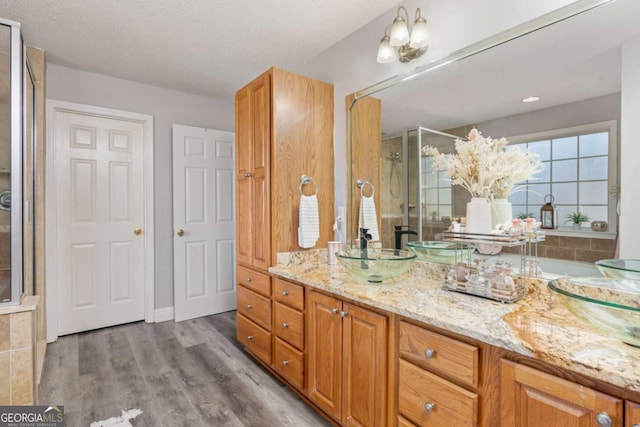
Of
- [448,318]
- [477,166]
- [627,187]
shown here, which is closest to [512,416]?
[448,318]

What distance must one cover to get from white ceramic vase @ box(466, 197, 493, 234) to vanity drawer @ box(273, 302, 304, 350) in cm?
107

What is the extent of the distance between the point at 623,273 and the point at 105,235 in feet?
12.3

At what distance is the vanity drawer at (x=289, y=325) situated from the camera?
1956mm

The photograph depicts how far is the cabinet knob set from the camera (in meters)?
0.82

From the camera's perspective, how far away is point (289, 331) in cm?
205

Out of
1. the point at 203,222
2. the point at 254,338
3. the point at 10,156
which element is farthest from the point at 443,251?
the point at 203,222

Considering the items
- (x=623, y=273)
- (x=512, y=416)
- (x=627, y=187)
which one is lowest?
(x=512, y=416)

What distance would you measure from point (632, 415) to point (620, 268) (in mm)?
646

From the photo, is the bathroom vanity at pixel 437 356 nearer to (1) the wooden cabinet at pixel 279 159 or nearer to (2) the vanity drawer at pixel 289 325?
(2) the vanity drawer at pixel 289 325

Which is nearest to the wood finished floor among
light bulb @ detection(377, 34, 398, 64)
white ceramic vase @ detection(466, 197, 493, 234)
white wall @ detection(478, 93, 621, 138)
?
white ceramic vase @ detection(466, 197, 493, 234)

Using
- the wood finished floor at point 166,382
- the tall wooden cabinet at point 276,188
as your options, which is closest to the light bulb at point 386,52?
the tall wooden cabinet at point 276,188

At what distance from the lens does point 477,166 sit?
163 centimetres

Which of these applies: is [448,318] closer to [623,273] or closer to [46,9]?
[623,273]

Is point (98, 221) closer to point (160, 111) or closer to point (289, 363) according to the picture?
point (160, 111)
